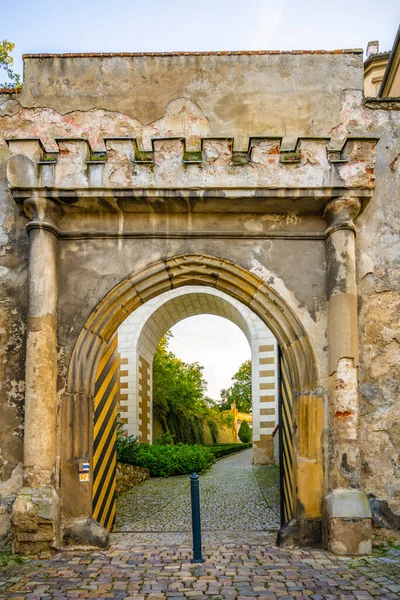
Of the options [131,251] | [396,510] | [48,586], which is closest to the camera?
[48,586]

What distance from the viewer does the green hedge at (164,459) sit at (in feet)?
46.6

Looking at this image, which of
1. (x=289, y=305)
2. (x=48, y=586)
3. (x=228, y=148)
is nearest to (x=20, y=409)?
(x=48, y=586)

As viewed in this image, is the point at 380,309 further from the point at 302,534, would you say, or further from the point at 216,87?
the point at 216,87

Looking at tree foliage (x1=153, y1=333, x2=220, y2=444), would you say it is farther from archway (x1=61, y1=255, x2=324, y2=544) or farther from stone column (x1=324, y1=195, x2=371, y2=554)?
stone column (x1=324, y1=195, x2=371, y2=554)

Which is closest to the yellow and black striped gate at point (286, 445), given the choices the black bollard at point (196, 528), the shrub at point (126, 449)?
the black bollard at point (196, 528)

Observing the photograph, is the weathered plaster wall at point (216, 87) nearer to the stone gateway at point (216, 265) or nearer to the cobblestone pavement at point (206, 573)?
the stone gateway at point (216, 265)

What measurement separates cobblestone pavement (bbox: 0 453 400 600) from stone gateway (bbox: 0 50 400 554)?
0.36m

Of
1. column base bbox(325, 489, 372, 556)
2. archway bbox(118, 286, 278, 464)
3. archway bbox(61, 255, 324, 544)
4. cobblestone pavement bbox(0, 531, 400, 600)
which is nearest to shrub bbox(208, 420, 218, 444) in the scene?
archway bbox(118, 286, 278, 464)

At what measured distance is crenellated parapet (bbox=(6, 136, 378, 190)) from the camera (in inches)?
257

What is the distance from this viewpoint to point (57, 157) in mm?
6688

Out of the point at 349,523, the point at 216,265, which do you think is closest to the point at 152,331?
the point at 216,265

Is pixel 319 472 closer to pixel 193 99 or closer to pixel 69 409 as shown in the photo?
pixel 69 409

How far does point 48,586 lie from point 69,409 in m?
1.94

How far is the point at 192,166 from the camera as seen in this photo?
660 cm
